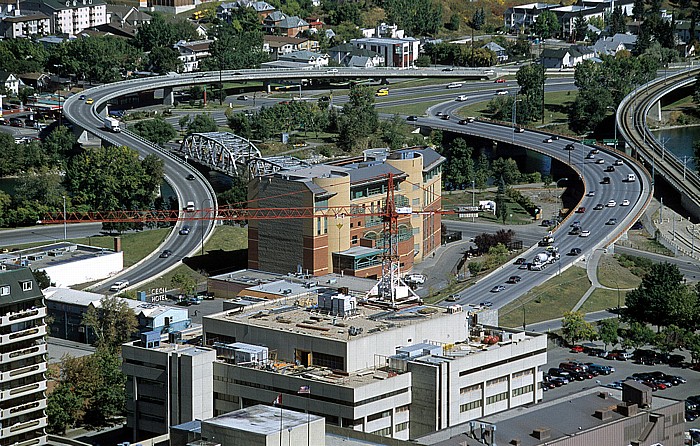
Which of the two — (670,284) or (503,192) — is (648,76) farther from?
(670,284)

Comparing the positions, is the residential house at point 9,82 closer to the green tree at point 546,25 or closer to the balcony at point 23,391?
the green tree at point 546,25

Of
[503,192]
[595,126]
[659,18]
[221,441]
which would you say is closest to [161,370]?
[221,441]

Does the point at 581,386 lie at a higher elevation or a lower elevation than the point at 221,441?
lower

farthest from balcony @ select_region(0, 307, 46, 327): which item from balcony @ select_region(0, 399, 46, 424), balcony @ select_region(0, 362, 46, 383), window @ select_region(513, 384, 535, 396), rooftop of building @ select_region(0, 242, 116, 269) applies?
rooftop of building @ select_region(0, 242, 116, 269)

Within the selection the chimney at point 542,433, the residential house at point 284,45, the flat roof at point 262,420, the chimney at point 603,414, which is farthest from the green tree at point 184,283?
the residential house at point 284,45

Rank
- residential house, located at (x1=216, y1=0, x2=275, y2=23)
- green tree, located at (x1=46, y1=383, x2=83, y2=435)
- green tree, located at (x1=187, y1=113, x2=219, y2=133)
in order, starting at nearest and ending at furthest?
green tree, located at (x1=46, y1=383, x2=83, y2=435)
green tree, located at (x1=187, y1=113, x2=219, y2=133)
residential house, located at (x1=216, y1=0, x2=275, y2=23)

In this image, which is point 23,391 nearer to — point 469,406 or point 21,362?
point 21,362

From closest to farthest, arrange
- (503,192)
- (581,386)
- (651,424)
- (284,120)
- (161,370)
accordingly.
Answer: (651,424), (161,370), (581,386), (503,192), (284,120)

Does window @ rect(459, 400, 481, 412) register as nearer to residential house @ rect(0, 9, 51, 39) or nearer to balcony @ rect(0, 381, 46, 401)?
balcony @ rect(0, 381, 46, 401)
